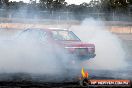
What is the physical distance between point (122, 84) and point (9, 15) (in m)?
19.6

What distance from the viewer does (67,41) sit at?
12.0m

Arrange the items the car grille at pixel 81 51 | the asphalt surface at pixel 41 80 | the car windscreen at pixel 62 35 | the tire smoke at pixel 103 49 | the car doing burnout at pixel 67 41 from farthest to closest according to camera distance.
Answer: the tire smoke at pixel 103 49 → the car windscreen at pixel 62 35 → the car grille at pixel 81 51 → the car doing burnout at pixel 67 41 → the asphalt surface at pixel 41 80

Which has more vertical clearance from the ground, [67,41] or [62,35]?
[62,35]

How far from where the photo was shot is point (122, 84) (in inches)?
298

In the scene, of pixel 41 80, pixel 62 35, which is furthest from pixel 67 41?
pixel 41 80

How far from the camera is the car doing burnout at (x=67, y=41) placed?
1154 cm

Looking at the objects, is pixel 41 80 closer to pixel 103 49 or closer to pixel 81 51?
pixel 81 51

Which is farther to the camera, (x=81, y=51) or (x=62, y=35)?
(x=62, y=35)

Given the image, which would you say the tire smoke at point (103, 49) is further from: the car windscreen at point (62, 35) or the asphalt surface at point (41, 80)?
the asphalt surface at point (41, 80)

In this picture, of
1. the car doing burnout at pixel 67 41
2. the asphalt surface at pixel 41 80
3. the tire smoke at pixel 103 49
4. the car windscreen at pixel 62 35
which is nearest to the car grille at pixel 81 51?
the car doing burnout at pixel 67 41

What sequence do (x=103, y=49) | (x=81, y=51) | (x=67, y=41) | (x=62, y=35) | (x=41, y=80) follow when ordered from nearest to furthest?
(x=41, y=80) → (x=81, y=51) → (x=67, y=41) → (x=62, y=35) → (x=103, y=49)

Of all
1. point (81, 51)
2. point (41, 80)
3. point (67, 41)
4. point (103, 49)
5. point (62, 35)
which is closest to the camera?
point (41, 80)

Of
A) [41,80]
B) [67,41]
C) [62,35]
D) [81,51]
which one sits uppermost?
[62,35]

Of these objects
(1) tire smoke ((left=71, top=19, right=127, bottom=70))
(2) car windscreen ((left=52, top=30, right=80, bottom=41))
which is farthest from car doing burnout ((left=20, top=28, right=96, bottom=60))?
(1) tire smoke ((left=71, top=19, right=127, bottom=70))
